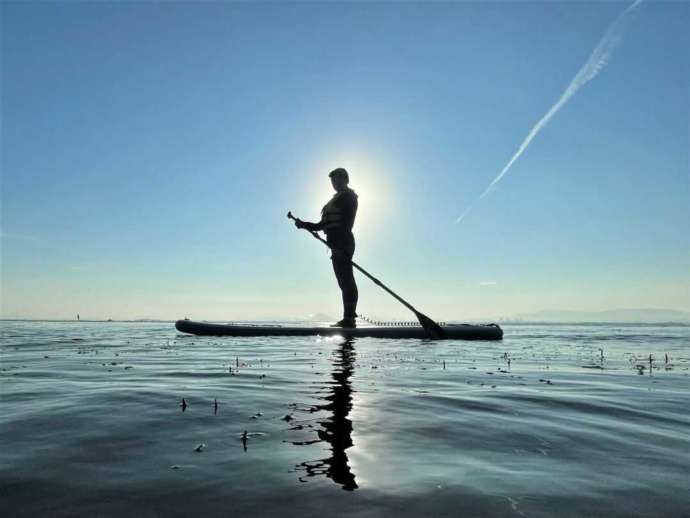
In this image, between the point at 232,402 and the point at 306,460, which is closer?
the point at 306,460

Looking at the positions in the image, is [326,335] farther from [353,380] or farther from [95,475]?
[95,475]

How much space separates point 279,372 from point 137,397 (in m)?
2.80

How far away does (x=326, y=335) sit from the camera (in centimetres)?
1725

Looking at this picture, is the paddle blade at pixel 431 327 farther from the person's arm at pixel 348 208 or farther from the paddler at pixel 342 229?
the person's arm at pixel 348 208

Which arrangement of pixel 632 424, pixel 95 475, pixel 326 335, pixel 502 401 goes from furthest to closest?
pixel 326 335
pixel 502 401
pixel 632 424
pixel 95 475

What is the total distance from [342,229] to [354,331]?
13.4ft

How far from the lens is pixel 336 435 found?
12.3 feet

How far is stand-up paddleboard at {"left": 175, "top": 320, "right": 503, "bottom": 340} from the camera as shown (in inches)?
659

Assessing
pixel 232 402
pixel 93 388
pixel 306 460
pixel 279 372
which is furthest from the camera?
pixel 279 372

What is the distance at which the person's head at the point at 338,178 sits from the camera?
17406 millimetres

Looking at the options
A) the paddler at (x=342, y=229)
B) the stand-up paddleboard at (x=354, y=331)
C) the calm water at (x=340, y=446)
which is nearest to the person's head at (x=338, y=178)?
the paddler at (x=342, y=229)

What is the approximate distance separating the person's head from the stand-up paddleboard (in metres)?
5.70

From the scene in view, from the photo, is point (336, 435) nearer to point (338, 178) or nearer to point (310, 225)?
point (310, 225)

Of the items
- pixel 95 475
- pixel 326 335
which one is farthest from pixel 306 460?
pixel 326 335
